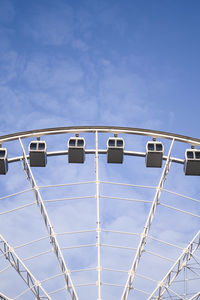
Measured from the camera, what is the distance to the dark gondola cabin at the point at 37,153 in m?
33.0

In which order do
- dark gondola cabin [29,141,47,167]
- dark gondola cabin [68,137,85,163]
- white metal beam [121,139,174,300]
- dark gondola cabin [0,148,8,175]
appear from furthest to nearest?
dark gondola cabin [68,137,85,163], dark gondola cabin [29,141,47,167], dark gondola cabin [0,148,8,175], white metal beam [121,139,174,300]

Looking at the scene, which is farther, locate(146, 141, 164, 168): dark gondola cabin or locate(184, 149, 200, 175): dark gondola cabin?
locate(146, 141, 164, 168): dark gondola cabin

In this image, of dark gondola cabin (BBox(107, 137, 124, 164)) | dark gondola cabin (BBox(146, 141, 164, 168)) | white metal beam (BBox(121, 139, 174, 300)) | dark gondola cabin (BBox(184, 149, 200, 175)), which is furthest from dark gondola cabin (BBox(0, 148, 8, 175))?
dark gondola cabin (BBox(184, 149, 200, 175))

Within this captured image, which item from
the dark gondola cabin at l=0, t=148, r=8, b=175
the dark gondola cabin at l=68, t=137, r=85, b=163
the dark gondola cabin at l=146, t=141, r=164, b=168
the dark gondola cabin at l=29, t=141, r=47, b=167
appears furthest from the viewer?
A: the dark gondola cabin at l=68, t=137, r=85, b=163

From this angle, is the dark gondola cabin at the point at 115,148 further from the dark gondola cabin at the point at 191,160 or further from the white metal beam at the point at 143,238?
the dark gondola cabin at the point at 191,160

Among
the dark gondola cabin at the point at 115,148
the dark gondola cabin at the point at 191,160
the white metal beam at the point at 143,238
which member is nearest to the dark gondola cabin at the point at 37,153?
the dark gondola cabin at the point at 115,148

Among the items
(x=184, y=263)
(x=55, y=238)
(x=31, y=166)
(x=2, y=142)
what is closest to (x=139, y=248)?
(x=184, y=263)

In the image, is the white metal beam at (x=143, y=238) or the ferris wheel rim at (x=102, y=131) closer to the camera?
the white metal beam at (x=143, y=238)

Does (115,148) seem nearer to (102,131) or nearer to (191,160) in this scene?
(102,131)

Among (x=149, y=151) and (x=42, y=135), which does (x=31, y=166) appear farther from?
(x=149, y=151)

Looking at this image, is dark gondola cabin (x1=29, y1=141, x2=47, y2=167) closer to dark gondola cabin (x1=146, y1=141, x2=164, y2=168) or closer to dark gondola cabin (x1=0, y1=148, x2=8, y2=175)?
dark gondola cabin (x1=0, y1=148, x2=8, y2=175)

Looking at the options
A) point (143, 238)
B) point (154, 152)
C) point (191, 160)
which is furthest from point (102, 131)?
point (143, 238)

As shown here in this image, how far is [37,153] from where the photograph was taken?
33.0 metres

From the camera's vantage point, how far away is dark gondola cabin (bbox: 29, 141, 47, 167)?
33.0 meters
